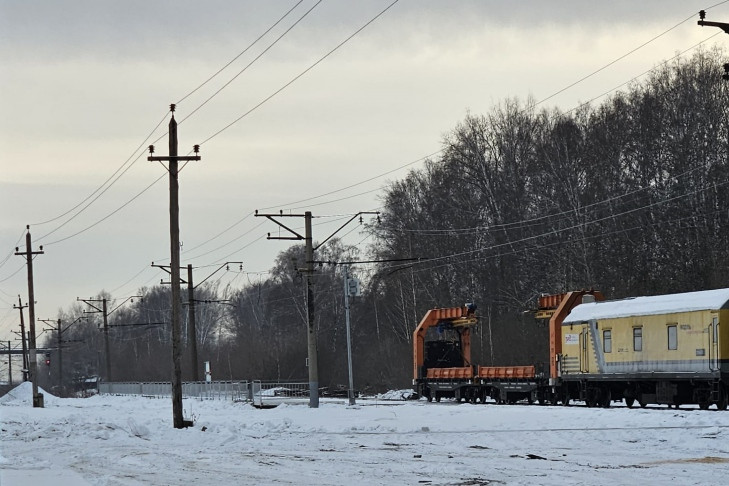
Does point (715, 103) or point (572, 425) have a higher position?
point (715, 103)

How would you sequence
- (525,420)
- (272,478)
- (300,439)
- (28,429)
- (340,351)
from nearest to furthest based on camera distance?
(272,478) → (300,439) → (525,420) → (28,429) → (340,351)

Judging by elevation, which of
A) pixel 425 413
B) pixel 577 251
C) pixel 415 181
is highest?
pixel 415 181

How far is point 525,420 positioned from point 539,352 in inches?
1052

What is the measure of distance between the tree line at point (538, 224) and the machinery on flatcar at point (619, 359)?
8895 millimetres

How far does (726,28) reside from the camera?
70.9 feet

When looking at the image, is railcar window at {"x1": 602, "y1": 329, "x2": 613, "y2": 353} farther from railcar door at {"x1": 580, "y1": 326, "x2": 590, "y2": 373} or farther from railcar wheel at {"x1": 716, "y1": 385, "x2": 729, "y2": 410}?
railcar wheel at {"x1": 716, "y1": 385, "x2": 729, "y2": 410}

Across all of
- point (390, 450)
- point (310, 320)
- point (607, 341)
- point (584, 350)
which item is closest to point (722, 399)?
point (607, 341)

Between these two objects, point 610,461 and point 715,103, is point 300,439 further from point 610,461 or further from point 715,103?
point 715,103

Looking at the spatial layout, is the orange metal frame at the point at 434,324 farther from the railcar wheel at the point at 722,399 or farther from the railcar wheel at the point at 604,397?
the railcar wheel at the point at 722,399

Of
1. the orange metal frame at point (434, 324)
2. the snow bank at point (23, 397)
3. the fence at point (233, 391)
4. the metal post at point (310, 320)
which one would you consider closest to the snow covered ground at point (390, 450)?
the metal post at point (310, 320)

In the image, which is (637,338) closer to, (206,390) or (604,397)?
(604,397)

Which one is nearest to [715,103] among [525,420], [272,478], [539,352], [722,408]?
[539,352]

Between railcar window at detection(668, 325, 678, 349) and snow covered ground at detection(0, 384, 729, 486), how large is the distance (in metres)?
4.01

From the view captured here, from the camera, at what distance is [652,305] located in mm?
37906
